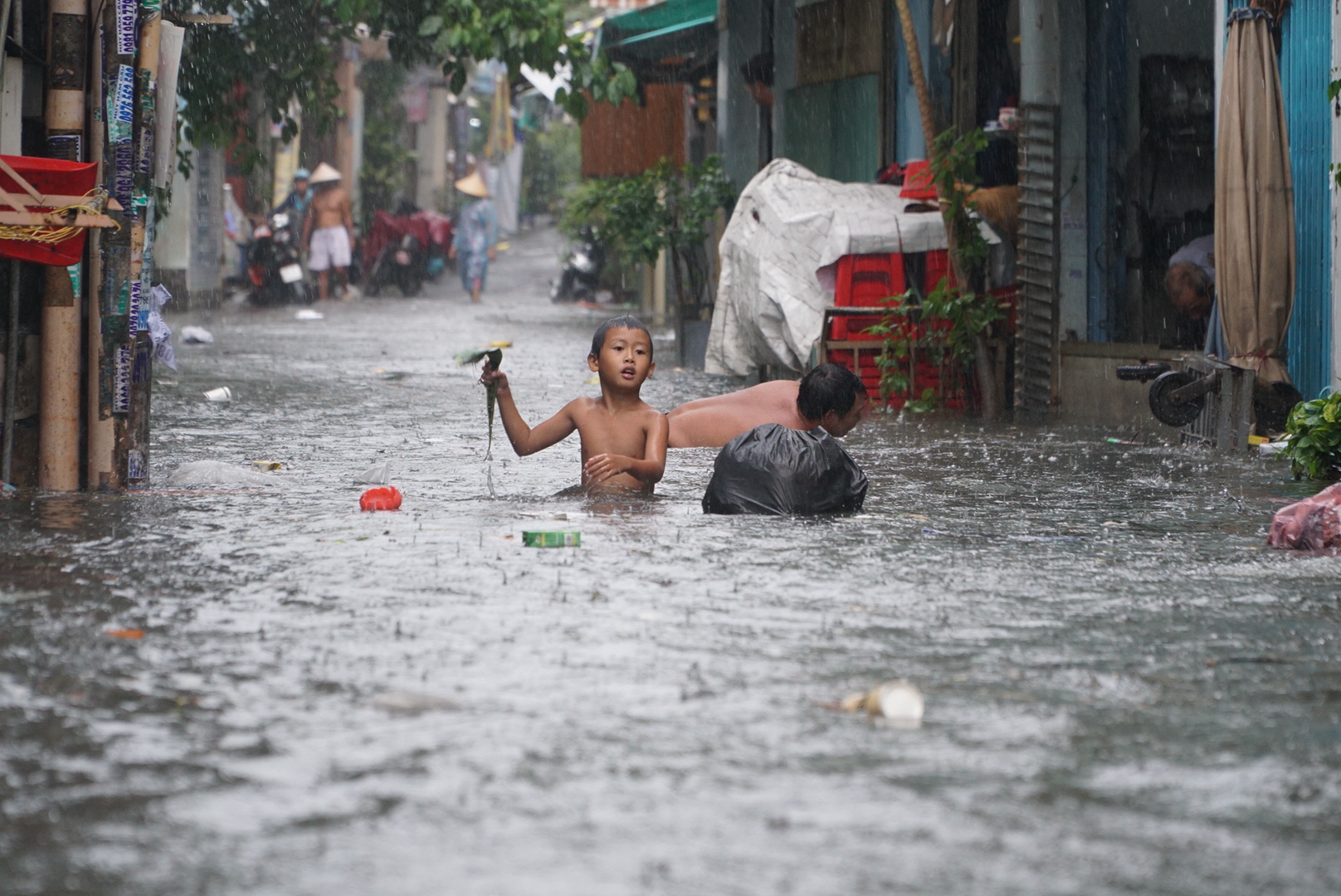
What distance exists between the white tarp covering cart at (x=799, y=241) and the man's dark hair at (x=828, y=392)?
5.07 m

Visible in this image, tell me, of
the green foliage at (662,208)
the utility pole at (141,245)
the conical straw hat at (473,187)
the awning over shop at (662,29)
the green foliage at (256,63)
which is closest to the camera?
the utility pole at (141,245)

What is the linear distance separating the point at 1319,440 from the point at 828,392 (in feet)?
6.62

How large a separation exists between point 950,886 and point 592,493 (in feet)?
13.8

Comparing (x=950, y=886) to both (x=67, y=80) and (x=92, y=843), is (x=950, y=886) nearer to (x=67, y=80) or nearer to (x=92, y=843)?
(x=92, y=843)

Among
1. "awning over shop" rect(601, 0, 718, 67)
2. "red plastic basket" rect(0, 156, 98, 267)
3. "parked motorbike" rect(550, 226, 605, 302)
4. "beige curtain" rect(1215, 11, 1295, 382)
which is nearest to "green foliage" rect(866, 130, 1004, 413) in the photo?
"beige curtain" rect(1215, 11, 1295, 382)

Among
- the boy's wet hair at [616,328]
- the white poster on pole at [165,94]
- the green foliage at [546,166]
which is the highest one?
the green foliage at [546,166]

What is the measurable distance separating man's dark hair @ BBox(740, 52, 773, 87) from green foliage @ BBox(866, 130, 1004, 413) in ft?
22.2

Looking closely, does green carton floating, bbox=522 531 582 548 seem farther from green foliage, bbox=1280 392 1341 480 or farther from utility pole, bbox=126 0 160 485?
green foliage, bbox=1280 392 1341 480

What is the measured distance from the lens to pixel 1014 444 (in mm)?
8766

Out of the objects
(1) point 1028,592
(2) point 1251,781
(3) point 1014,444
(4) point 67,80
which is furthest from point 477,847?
(3) point 1014,444

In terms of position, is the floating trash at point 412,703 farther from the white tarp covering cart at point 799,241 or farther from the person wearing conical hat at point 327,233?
the person wearing conical hat at point 327,233

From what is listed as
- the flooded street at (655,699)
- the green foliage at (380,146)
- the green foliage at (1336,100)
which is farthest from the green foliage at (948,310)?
the green foliage at (380,146)

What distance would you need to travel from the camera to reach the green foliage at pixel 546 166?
47.0 metres

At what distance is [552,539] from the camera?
16.1 ft
